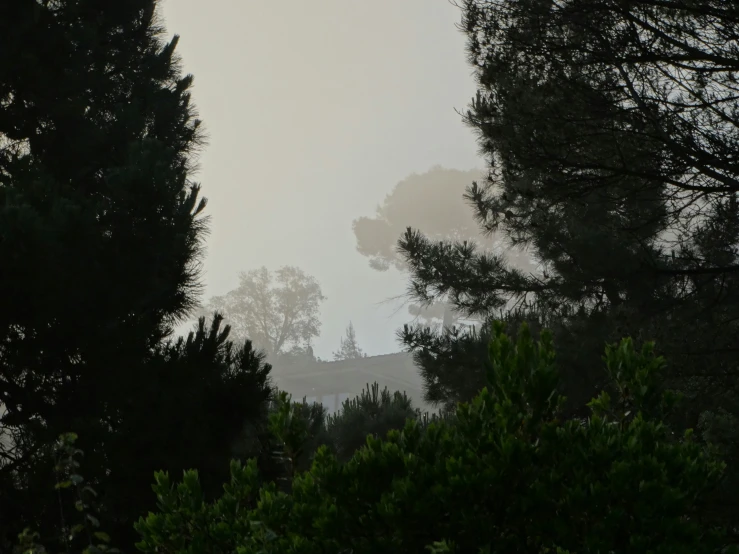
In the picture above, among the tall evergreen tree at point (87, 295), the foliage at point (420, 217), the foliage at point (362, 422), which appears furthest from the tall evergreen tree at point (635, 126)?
the foliage at point (420, 217)

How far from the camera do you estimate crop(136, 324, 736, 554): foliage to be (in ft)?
7.95

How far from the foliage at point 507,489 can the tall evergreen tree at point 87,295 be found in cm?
359

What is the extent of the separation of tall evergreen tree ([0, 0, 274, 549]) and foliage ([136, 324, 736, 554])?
11.8 ft

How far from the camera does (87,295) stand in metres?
6.26

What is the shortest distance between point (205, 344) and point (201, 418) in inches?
30.3

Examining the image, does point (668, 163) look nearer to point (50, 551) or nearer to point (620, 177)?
point (620, 177)

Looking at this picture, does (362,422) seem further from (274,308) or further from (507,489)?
(274,308)

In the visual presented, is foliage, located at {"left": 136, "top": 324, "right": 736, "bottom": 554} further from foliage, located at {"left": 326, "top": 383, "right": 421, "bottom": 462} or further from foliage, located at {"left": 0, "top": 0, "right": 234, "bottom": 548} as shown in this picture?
foliage, located at {"left": 326, "top": 383, "right": 421, "bottom": 462}

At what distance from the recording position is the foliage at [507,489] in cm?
242

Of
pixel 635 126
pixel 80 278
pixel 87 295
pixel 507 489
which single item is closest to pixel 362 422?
pixel 87 295

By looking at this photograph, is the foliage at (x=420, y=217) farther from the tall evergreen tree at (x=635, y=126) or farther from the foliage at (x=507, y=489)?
the foliage at (x=507, y=489)

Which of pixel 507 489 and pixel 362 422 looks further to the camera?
pixel 362 422

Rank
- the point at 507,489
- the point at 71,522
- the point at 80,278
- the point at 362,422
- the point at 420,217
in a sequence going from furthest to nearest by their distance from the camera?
the point at 420,217 < the point at 362,422 < the point at 80,278 < the point at 71,522 < the point at 507,489

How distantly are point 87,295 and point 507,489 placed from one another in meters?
4.82
